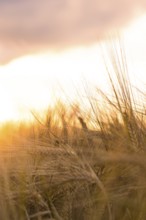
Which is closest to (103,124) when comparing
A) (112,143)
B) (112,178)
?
(112,143)

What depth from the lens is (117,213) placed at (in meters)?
2.14

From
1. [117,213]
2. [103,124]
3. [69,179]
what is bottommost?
[117,213]

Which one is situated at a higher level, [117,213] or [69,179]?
[69,179]

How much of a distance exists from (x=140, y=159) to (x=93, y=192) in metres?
0.31

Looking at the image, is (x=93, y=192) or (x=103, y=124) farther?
(x=103, y=124)

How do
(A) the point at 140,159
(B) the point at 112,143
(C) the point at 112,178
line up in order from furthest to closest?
(B) the point at 112,143 < (C) the point at 112,178 < (A) the point at 140,159

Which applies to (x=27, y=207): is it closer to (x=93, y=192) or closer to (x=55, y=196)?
(x=55, y=196)

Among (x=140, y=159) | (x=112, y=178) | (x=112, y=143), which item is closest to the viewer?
(x=140, y=159)

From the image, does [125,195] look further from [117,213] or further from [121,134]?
[121,134]

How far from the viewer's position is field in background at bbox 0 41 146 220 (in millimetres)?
2113

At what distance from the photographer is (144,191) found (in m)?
2.05

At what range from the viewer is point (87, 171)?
2.13 m

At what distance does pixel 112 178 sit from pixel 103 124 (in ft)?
1.05

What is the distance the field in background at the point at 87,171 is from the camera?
211 cm
